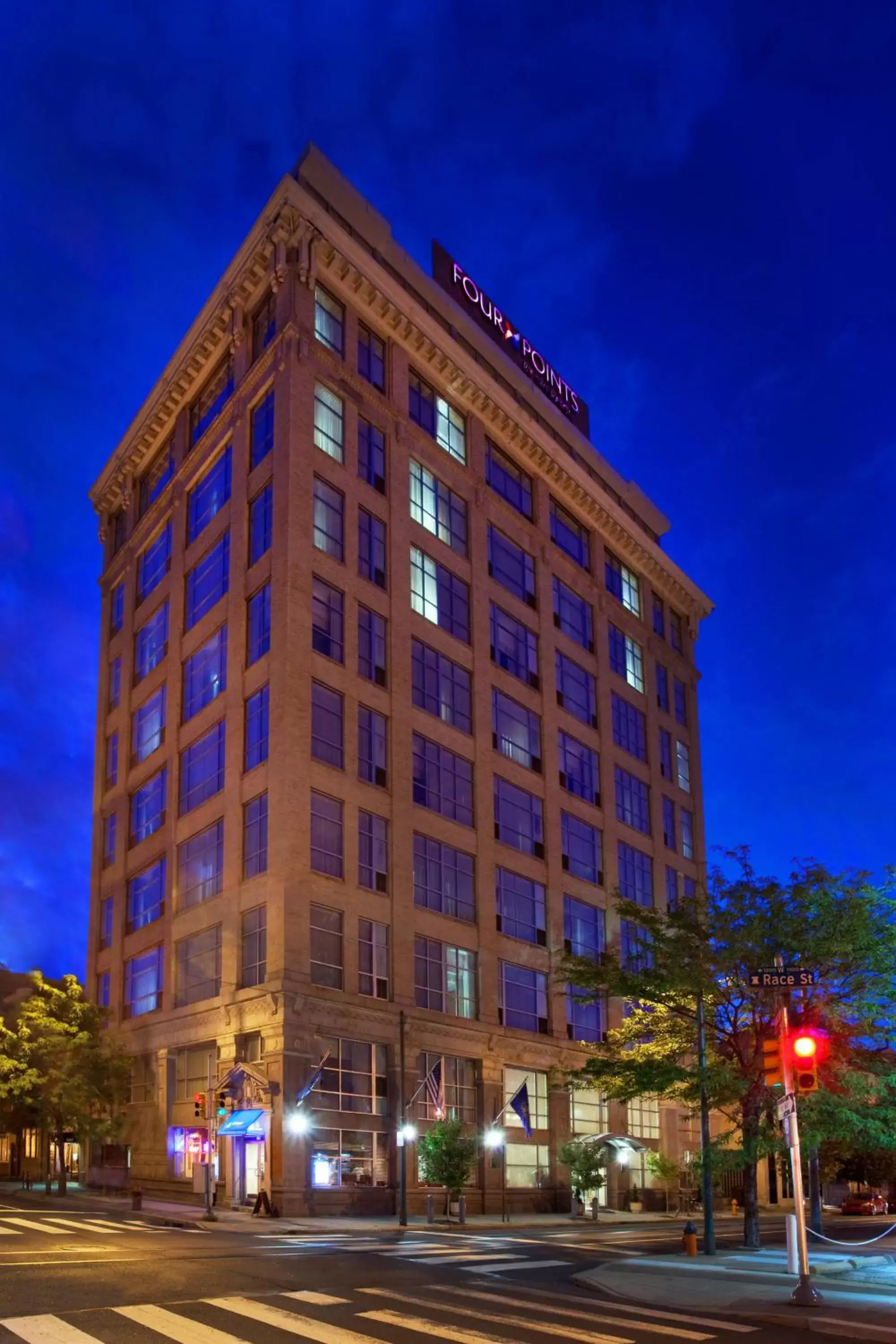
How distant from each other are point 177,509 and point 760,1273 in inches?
1962

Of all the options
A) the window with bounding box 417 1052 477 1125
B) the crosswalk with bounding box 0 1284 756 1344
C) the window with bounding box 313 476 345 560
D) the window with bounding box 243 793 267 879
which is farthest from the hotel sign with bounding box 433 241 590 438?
the crosswalk with bounding box 0 1284 756 1344

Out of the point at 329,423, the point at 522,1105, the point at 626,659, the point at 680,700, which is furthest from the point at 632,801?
the point at 329,423

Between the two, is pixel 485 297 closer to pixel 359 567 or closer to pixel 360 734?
pixel 359 567

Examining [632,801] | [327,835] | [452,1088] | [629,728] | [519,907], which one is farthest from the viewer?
[629,728]

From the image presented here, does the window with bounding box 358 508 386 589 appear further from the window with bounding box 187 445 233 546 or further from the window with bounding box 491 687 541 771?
the window with bounding box 491 687 541 771

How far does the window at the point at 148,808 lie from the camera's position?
62406 millimetres

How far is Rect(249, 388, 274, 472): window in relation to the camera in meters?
55.0

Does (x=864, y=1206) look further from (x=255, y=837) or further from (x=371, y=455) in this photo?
(x=371, y=455)

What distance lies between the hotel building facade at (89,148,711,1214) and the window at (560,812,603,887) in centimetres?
29

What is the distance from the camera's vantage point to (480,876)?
192ft

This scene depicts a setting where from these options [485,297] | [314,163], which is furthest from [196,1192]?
[485,297]

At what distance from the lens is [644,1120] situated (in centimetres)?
7019

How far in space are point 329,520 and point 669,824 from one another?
38548 mm

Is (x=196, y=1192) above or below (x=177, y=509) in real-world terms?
below
